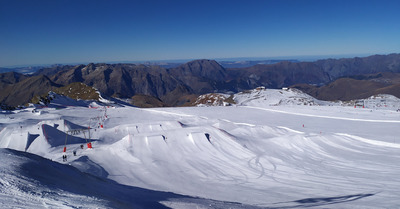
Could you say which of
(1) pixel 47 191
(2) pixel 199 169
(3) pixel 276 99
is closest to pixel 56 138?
(2) pixel 199 169

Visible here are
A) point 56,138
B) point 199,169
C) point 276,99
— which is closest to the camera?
point 199,169

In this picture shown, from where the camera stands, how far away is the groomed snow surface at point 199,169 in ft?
24.7

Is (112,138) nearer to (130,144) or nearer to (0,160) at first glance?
(130,144)

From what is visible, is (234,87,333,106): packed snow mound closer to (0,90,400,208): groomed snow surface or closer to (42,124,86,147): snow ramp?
(0,90,400,208): groomed snow surface

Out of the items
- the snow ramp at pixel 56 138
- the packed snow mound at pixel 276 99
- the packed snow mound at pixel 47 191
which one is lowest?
the packed snow mound at pixel 276 99

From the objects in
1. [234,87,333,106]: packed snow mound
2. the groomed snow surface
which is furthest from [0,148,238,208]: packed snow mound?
[234,87,333,106]: packed snow mound

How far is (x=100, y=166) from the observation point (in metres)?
14.5

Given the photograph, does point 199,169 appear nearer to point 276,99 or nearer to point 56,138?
point 56,138

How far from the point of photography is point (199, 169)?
14.8 meters

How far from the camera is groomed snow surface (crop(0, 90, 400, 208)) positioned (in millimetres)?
7543

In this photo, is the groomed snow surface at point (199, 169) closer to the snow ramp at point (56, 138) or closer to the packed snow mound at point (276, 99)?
the snow ramp at point (56, 138)

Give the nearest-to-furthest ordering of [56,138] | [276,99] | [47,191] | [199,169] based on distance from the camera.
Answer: [47,191], [199,169], [56,138], [276,99]

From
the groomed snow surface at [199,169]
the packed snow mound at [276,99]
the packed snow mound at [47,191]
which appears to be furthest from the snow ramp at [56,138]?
the packed snow mound at [276,99]

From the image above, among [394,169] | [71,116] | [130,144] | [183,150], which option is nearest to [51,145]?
[130,144]
